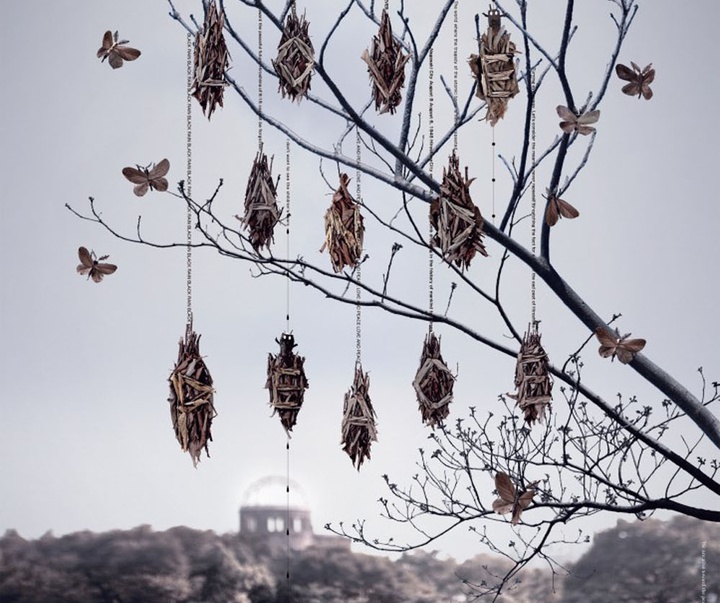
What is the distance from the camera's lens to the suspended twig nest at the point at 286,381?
3.13 meters

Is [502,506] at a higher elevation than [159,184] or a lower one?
lower

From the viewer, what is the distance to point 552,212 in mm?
3037

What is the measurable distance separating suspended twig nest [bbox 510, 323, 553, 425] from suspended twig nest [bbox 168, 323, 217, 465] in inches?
32.3

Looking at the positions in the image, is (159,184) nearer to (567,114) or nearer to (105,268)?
(105,268)

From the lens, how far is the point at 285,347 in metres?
3.15

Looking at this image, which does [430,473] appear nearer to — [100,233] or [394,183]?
[394,183]

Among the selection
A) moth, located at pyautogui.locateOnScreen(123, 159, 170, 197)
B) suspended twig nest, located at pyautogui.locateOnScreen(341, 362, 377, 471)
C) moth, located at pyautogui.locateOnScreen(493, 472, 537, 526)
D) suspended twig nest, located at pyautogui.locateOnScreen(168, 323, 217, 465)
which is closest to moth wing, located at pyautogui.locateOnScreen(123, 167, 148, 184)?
moth, located at pyautogui.locateOnScreen(123, 159, 170, 197)

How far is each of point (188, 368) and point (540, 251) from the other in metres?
1.03

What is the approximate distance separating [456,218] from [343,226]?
0.29 metres

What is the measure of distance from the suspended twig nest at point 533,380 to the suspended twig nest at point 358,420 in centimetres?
40

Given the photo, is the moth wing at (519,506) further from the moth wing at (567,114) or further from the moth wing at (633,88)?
the moth wing at (633,88)

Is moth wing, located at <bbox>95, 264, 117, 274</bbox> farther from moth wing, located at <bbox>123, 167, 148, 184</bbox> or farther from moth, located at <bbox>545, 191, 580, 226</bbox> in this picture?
moth, located at <bbox>545, 191, 580, 226</bbox>

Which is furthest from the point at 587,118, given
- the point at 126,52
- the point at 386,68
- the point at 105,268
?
the point at 105,268

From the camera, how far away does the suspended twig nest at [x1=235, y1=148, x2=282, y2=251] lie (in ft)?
10.1
